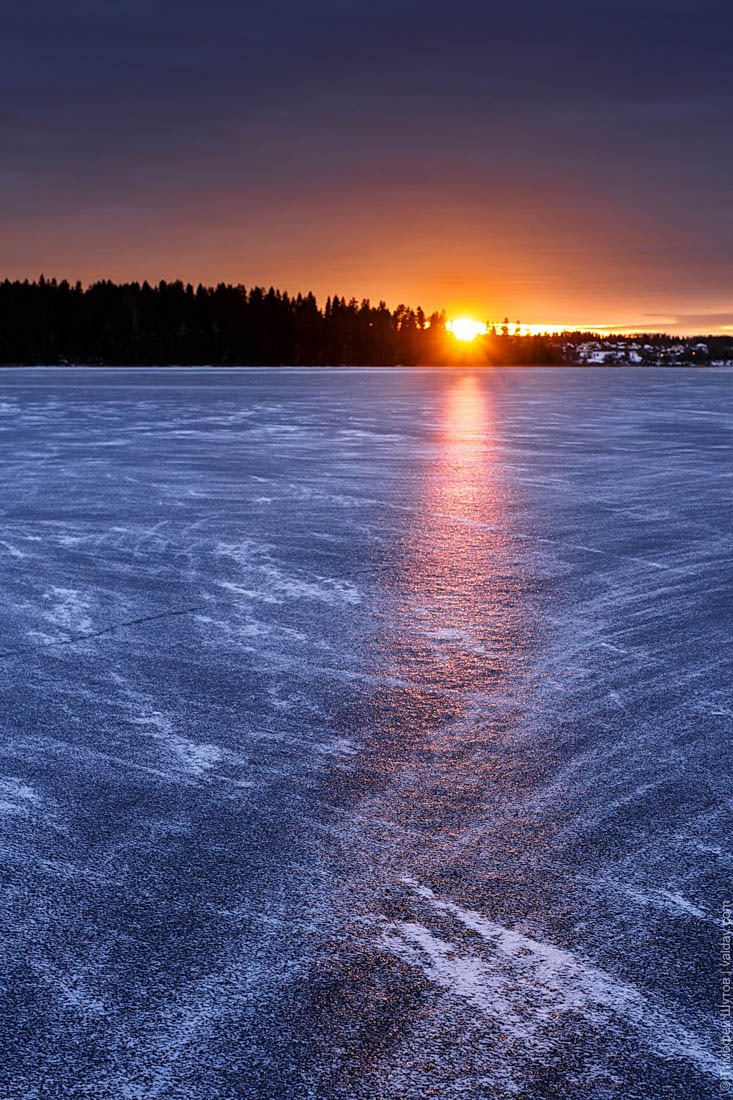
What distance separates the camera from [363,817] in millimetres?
3633

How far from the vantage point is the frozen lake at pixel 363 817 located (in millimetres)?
2412

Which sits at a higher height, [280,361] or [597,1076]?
[280,361]

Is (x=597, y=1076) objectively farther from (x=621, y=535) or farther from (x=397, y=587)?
(x=621, y=535)

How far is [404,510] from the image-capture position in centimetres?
1116

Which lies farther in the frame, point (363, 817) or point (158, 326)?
point (158, 326)

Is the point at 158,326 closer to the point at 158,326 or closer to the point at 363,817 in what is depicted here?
the point at 158,326

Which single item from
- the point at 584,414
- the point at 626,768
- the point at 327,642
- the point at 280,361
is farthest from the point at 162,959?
the point at 280,361

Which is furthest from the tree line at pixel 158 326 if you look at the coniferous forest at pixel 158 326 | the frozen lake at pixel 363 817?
the frozen lake at pixel 363 817

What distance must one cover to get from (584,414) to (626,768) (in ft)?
100

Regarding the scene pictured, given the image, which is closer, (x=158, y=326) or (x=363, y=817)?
(x=363, y=817)

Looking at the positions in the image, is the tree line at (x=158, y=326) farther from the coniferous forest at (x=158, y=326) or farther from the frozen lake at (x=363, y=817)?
the frozen lake at (x=363, y=817)

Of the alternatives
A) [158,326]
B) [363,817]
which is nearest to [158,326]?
[158,326]

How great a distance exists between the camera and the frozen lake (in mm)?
2412

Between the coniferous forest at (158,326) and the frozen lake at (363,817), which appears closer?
the frozen lake at (363,817)
